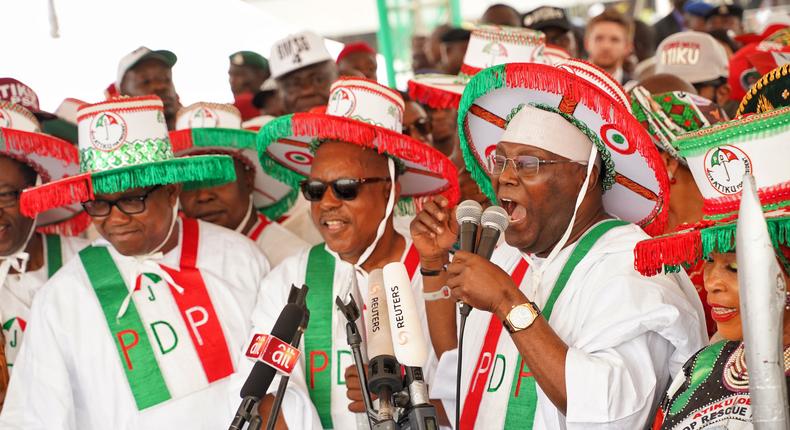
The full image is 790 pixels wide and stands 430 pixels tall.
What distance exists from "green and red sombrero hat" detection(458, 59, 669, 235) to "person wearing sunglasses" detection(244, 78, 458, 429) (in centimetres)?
56

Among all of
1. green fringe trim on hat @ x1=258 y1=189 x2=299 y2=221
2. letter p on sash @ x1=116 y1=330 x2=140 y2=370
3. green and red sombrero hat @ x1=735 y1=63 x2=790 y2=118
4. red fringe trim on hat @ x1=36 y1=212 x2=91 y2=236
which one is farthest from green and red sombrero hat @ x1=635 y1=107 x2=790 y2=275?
red fringe trim on hat @ x1=36 y1=212 x2=91 y2=236

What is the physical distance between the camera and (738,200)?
2.65 meters

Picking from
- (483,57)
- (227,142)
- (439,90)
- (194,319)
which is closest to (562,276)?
(194,319)

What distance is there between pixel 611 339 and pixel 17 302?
2.99 metres

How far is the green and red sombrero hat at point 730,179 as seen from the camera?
2.55m

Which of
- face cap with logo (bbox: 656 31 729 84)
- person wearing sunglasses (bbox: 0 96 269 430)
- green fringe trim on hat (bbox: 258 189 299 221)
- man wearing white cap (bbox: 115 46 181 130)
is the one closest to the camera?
person wearing sunglasses (bbox: 0 96 269 430)

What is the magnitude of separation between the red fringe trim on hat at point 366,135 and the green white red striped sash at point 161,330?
86cm

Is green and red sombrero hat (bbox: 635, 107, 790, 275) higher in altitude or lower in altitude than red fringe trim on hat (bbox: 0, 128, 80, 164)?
lower

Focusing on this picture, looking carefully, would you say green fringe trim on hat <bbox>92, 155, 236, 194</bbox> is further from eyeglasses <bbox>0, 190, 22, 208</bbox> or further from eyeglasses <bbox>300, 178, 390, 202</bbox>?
eyeglasses <bbox>0, 190, 22, 208</bbox>

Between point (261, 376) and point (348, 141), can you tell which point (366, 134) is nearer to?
point (348, 141)

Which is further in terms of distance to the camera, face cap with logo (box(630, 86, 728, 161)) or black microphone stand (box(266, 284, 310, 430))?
face cap with logo (box(630, 86, 728, 161))

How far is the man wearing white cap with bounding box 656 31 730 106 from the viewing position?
6.23m

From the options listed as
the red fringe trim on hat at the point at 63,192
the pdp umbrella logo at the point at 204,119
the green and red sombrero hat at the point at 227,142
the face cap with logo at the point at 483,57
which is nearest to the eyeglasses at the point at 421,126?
the face cap with logo at the point at 483,57

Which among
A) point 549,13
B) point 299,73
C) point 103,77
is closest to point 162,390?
point 299,73
